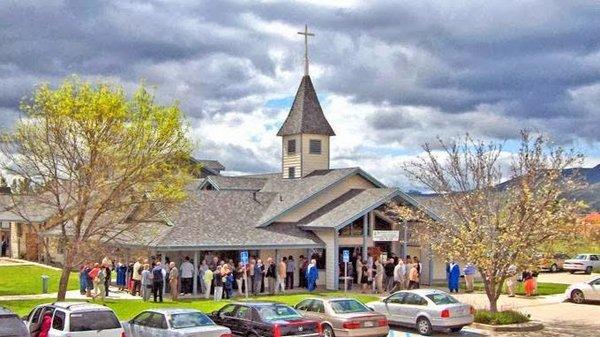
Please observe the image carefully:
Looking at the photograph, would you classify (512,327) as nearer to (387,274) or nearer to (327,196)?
(387,274)

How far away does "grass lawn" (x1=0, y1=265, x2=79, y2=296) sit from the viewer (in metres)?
35.3

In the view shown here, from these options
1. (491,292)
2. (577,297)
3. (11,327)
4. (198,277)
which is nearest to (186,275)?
(198,277)

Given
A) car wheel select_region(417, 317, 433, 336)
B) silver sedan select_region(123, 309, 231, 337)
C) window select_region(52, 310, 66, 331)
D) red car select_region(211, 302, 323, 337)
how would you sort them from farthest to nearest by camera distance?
car wheel select_region(417, 317, 433, 336), red car select_region(211, 302, 323, 337), silver sedan select_region(123, 309, 231, 337), window select_region(52, 310, 66, 331)

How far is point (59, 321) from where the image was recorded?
1723cm

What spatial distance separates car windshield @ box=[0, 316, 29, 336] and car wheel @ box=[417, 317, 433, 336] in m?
12.3

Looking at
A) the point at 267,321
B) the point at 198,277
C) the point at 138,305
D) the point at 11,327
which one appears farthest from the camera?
the point at 198,277

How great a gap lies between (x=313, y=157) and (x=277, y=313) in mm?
27965

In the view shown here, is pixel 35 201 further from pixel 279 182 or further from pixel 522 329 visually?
pixel 279 182

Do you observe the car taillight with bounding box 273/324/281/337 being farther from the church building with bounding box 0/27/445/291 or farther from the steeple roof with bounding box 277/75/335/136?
the steeple roof with bounding box 277/75/335/136

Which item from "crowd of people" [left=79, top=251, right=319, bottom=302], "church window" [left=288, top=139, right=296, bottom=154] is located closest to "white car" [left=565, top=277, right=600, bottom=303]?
"crowd of people" [left=79, top=251, right=319, bottom=302]

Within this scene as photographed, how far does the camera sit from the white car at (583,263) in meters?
49.6

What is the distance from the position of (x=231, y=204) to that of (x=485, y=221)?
1725 centimetres

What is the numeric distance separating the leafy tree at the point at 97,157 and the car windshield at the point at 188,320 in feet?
29.4

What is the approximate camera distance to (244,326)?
2002 cm
